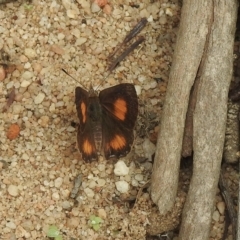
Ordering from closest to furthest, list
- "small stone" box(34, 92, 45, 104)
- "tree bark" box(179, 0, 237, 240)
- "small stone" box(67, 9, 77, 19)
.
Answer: "tree bark" box(179, 0, 237, 240) < "small stone" box(34, 92, 45, 104) < "small stone" box(67, 9, 77, 19)

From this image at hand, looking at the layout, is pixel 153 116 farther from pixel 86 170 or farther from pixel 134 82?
pixel 86 170

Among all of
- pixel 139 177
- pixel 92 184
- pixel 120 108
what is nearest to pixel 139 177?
pixel 139 177

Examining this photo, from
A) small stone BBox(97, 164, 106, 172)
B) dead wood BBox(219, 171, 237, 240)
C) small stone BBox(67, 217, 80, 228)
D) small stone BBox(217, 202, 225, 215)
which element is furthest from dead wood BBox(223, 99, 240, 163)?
small stone BBox(67, 217, 80, 228)

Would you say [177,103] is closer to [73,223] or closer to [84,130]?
[84,130]

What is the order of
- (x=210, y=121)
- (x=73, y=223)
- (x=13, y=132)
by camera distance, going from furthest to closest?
(x=13, y=132)
(x=73, y=223)
(x=210, y=121)

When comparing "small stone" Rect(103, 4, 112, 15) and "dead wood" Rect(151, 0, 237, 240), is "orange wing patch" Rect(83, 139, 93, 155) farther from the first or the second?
"small stone" Rect(103, 4, 112, 15)

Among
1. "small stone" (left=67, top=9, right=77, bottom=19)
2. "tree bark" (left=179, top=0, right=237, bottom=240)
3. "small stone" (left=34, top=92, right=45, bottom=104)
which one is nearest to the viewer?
"tree bark" (left=179, top=0, right=237, bottom=240)

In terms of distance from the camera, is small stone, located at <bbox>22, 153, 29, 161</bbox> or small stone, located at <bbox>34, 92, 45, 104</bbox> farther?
small stone, located at <bbox>34, 92, 45, 104</bbox>
